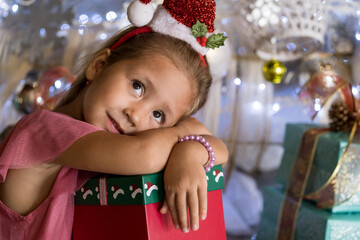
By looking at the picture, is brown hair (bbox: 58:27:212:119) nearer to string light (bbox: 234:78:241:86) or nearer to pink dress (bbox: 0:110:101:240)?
pink dress (bbox: 0:110:101:240)

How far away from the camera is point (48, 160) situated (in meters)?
0.69

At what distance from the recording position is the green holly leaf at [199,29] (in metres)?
0.81

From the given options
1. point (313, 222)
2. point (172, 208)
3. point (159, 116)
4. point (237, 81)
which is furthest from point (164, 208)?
point (237, 81)

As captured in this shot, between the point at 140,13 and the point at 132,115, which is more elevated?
the point at 140,13

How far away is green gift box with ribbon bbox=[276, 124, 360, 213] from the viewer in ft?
3.44

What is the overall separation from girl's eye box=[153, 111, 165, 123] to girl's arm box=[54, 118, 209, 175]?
11 cm

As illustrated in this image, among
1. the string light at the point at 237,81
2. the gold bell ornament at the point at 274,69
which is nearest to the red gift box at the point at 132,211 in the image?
the gold bell ornament at the point at 274,69

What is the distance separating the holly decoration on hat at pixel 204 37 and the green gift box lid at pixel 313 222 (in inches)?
19.8

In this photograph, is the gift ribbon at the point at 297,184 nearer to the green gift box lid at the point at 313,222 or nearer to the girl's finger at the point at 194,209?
the green gift box lid at the point at 313,222

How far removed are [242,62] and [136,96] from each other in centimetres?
100

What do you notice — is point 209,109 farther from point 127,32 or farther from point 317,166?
point 127,32

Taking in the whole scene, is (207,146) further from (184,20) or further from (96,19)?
(96,19)

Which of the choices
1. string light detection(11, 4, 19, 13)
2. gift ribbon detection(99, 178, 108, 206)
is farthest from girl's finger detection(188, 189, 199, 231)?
string light detection(11, 4, 19, 13)

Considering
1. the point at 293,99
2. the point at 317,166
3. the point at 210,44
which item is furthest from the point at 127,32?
the point at 293,99
